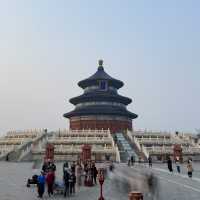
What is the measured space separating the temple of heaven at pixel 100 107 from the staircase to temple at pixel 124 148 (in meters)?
15.2

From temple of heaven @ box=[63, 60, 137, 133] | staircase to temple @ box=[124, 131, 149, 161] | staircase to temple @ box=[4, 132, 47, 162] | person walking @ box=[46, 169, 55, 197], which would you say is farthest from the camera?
temple of heaven @ box=[63, 60, 137, 133]

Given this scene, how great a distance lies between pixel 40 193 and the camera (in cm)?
1555

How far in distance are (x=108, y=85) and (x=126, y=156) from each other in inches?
1403

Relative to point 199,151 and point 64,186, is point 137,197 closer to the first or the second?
point 64,186

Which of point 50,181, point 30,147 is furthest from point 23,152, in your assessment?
point 50,181

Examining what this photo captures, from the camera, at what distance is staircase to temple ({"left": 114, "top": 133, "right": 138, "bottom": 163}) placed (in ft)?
119

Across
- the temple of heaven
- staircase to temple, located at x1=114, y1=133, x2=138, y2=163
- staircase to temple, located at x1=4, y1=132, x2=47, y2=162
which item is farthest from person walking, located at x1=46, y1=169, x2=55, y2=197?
the temple of heaven

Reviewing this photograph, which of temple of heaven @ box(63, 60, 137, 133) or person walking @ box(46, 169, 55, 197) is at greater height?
temple of heaven @ box(63, 60, 137, 133)

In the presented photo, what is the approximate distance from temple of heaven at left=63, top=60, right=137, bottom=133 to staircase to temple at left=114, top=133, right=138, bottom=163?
49.8 ft

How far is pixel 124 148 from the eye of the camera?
40062mm

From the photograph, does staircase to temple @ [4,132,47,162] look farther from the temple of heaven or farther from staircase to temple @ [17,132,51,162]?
the temple of heaven

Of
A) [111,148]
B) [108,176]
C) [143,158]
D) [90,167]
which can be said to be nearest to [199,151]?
[143,158]

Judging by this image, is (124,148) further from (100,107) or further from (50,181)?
(100,107)

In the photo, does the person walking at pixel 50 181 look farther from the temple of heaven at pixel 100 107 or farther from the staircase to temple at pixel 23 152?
the temple of heaven at pixel 100 107
